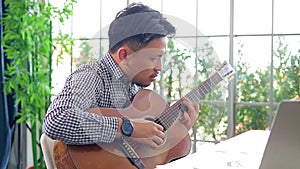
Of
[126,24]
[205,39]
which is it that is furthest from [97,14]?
[126,24]

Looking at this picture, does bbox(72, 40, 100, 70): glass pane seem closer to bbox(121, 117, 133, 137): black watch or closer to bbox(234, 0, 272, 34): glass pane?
bbox(234, 0, 272, 34): glass pane

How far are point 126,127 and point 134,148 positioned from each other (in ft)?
0.29

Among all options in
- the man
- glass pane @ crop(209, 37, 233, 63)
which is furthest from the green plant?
the man

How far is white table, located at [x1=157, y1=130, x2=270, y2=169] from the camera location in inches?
58.1

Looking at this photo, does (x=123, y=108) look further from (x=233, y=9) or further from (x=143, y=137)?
(x=233, y=9)

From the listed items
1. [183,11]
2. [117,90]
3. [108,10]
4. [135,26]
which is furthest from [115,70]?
[108,10]

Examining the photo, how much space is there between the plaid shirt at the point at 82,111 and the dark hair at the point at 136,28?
16 centimetres

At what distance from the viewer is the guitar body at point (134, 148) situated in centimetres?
144

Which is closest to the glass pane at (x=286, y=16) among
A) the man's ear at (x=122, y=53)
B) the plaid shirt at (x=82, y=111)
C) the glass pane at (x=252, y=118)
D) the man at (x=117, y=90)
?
→ the glass pane at (x=252, y=118)

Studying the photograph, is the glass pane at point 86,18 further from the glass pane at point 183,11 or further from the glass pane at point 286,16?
the glass pane at point 286,16

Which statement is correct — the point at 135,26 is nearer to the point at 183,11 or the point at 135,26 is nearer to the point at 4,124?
the point at 183,11

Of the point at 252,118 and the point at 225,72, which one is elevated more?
the point at 225,72

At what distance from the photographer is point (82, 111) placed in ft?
4.86

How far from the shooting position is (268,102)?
2875 millimetres
